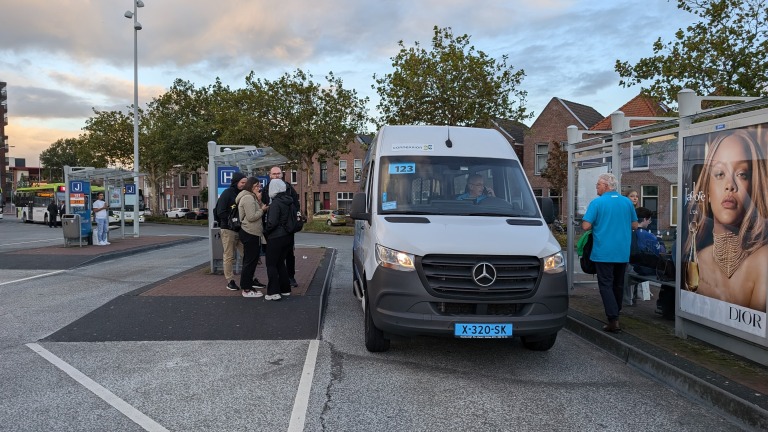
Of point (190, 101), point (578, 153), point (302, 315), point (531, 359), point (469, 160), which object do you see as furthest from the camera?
point (190, 101)

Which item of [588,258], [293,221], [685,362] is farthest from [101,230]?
[685,362]

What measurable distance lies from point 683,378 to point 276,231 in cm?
518

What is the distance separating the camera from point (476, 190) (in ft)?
18.6

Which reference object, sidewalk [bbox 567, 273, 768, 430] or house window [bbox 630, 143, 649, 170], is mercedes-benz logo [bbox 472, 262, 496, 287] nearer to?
sidewalk [bbox 567, 273, 768, 430]

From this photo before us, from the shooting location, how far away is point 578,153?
8.94 m

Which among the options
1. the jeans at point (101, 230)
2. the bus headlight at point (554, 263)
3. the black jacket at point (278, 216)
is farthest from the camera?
the jeans at point (101, 230)

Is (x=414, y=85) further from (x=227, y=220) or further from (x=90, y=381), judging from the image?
(x=90, y=381)

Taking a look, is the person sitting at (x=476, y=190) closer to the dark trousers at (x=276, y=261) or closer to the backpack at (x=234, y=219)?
the dark trousers at (x=276, y=261)

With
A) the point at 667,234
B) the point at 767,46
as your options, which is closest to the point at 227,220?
the point at 667,234

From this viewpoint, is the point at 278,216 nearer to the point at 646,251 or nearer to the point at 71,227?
the point at 646,251

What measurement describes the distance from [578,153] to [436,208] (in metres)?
4.55

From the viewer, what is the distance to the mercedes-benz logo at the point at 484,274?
4.57 meters

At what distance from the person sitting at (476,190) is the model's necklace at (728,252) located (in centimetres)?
219

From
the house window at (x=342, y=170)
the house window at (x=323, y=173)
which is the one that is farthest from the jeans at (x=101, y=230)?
the house window at (x=323, y=173)
